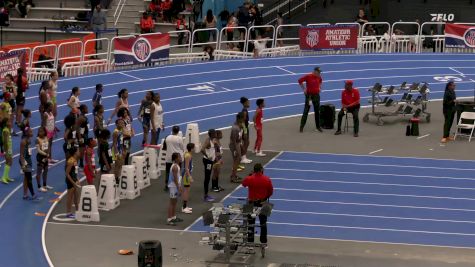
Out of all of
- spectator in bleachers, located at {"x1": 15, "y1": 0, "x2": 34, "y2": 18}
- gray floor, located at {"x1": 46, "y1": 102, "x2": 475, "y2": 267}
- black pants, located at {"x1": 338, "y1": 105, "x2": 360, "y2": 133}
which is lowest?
gray floor, located at {"x1": 46, "y1": 102, "x2": 475, "y2": 267}

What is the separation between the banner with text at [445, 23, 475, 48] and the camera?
4569 centimetres

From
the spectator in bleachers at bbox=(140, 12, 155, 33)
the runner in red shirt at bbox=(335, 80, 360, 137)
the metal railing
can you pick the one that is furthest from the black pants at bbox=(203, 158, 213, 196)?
the spectator in bleachers at bbox=(140, 12, 155, 33)

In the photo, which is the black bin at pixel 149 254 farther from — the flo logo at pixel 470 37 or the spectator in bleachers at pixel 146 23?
the flo logo at pixel 470 37

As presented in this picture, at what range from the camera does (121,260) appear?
22938 millimetres

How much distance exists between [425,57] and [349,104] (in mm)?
12236

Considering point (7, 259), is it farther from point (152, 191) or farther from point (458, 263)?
point (458, 263)

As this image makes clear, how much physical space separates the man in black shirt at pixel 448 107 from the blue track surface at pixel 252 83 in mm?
3626

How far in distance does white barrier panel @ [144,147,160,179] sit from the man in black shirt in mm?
7860

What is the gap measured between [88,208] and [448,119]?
1124 cm

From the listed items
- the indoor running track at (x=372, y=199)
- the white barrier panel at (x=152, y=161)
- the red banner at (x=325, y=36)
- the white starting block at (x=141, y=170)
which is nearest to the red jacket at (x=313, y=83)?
the indoor running track at (x=372, y=199)

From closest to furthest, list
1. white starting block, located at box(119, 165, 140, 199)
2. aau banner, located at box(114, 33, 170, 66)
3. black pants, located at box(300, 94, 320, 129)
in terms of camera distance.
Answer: white starting block, located at box(119, 165, 140, 199) < black pants, located at box(300, 94, 320, 129) < aau banner, located at box(114, 33, 170, 66)

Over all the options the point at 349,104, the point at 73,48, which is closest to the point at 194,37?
the point at 73,48

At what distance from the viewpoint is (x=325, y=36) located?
148ft

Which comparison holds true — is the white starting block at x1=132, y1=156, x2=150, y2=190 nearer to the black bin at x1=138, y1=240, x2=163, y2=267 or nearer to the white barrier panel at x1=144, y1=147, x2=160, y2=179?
the white barrier panel at x1=144, y1=147, x2=160, y2=179
